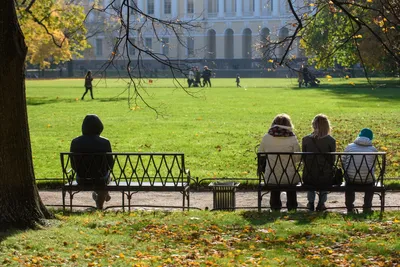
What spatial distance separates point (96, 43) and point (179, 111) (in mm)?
83208

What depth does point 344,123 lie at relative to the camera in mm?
24375

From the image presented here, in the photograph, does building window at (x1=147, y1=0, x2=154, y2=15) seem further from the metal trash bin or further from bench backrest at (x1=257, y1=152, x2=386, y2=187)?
bench backrest at (x1=257, y1=152, x2=386, y2=187)

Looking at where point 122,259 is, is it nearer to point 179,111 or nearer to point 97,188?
point 97,188

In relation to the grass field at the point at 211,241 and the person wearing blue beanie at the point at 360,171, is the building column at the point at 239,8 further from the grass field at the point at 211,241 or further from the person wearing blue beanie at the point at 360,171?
the grass field at the point at 211,241

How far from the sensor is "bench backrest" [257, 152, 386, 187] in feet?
32.1

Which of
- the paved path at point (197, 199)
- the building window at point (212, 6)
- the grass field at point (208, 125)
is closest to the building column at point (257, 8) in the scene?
the building window at point (212, 6)

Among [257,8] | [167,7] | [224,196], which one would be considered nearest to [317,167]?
[224,196]

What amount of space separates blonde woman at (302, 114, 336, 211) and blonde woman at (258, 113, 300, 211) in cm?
14

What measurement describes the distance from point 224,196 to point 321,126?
149 cm

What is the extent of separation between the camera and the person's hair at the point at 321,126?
9991 mm

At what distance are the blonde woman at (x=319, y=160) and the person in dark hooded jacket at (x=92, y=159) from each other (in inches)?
99.0

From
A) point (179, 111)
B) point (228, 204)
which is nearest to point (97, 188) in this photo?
point (228, 204)

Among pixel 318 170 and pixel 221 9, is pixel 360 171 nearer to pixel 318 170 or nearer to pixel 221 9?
pixel 318 170

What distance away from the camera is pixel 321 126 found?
10047 millimetres
